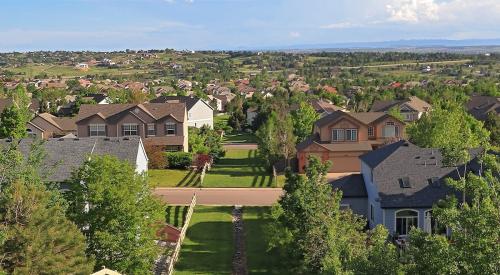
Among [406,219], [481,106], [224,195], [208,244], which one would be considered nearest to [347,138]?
[224,195]

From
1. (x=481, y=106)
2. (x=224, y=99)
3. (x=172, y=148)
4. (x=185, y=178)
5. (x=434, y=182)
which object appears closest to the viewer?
(x=434, y=182)

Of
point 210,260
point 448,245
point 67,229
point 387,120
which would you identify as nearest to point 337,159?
point 387,120

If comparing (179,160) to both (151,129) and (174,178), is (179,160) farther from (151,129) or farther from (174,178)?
(151,129)

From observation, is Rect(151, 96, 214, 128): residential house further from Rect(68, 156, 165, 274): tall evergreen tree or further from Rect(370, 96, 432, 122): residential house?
Rect(68, 156, 165, 274): tall evergreen tree

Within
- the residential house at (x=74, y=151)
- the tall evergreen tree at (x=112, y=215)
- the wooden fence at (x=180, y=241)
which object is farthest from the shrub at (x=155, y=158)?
the tall evergreen tree at (x=112, y=215)

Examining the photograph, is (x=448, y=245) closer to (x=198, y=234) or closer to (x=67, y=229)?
(x=67, y=229)
